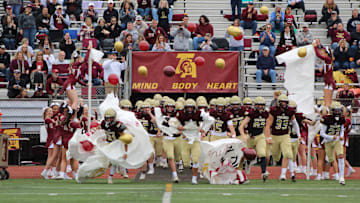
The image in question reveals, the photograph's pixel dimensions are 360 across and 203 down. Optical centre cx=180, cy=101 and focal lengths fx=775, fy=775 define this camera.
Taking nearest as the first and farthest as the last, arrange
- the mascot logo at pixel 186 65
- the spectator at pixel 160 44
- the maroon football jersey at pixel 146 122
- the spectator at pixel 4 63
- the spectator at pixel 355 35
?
the maroon football jersey at pixel 146 122 < the mascot logo at pixel 186 65 < the spectator at pixel 160 44 < the spectator at pixel 4 63 < the spectator at pixel 355 35

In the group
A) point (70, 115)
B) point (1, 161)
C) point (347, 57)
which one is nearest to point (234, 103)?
point (70, 115)

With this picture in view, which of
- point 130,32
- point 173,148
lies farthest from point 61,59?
point 173,148

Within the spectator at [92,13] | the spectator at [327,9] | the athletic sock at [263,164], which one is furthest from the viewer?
the spectator at [327,9]

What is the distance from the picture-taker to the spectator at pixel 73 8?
1030 inches

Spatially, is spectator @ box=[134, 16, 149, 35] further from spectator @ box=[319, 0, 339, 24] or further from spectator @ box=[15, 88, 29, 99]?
spectator @ box=[319, 0, 339, 24]

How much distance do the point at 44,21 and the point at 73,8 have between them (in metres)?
1.44

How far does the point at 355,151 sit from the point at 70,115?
883 centimetres

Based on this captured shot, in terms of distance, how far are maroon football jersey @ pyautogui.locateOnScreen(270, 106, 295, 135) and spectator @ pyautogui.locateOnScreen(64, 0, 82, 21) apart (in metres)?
11.8

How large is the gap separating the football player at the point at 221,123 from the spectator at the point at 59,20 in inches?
394

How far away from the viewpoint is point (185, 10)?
89.0 feet

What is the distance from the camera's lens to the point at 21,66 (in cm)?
2223

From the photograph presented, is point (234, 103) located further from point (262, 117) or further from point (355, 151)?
point (355, 151)

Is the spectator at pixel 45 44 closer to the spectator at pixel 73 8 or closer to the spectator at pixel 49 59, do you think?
the spectator at pixel 49 59

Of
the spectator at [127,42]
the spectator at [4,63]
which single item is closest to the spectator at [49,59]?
the spectator at [4,63]
